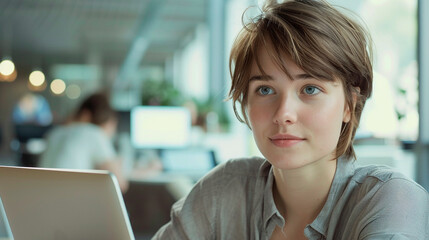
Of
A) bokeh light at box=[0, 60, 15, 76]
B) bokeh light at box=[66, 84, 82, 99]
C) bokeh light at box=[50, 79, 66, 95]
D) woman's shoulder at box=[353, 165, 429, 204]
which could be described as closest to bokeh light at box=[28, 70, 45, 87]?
bokeh light at box=[50, 79, 66, 95]

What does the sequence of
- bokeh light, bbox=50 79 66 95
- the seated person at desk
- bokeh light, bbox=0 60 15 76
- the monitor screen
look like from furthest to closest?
1. bokeh light, bbox=50 79 66 95
2. bokeh light, bbox=0 60 15 76
3. the monitor screen
4. the seated person at desk

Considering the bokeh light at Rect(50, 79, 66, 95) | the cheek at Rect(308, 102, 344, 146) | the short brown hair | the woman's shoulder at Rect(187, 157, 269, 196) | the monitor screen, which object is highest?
the short brown hair

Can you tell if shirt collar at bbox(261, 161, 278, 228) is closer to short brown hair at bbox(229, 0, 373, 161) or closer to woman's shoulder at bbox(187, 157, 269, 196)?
woman's shoulder at bbox(187, 157, 269, 196)

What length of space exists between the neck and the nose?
0.52 ft

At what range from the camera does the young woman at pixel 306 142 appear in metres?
1.09

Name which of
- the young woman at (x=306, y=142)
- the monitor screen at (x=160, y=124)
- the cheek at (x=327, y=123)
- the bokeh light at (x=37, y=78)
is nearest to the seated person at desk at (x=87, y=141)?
the monitor screen at (x=160, y=124)

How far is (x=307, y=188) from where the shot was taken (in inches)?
48.7

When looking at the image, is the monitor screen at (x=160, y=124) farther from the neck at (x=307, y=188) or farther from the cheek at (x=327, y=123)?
the cheek at (x=327, y=123)

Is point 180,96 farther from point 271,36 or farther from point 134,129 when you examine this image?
point 271,36

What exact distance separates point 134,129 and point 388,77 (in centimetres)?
231

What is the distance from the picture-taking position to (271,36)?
118cm

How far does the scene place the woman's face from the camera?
3.69ft

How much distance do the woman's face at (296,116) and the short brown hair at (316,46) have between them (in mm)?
23

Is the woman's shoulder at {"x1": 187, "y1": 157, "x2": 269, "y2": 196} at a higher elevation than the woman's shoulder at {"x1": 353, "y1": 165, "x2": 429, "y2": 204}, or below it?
below
